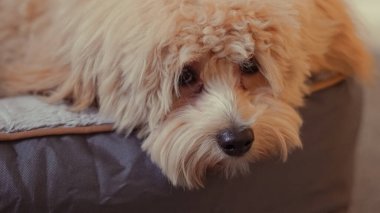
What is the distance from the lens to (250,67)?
4.04 feet

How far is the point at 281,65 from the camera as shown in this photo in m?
1.24

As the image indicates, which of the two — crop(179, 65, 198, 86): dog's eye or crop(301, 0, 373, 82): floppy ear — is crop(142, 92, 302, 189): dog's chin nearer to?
A: crop(179, 65, 198, 86): dog's eye

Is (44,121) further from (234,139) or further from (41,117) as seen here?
(234,139)

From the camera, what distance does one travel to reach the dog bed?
1.17m

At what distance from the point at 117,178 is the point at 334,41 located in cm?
59

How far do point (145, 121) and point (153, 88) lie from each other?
0.26 feet

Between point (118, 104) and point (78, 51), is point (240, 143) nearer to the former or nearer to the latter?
point (118, 104)

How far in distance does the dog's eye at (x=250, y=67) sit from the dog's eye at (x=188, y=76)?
0.31 feet

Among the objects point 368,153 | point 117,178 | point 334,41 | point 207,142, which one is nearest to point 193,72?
point 207,142

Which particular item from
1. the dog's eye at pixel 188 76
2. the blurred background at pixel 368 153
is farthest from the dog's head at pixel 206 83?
the blurred background at pixel 368 153

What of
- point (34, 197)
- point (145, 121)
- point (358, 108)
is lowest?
point (34, 197)

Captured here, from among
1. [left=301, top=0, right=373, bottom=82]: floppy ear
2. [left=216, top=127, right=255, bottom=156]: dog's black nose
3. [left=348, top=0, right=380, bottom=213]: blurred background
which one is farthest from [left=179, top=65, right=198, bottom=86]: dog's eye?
[left=348, top=0, right=380, bottom=213]: blurred background

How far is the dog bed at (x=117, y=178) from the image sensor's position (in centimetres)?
117

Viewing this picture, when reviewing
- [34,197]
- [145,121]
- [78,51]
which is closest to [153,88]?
[145,121]
